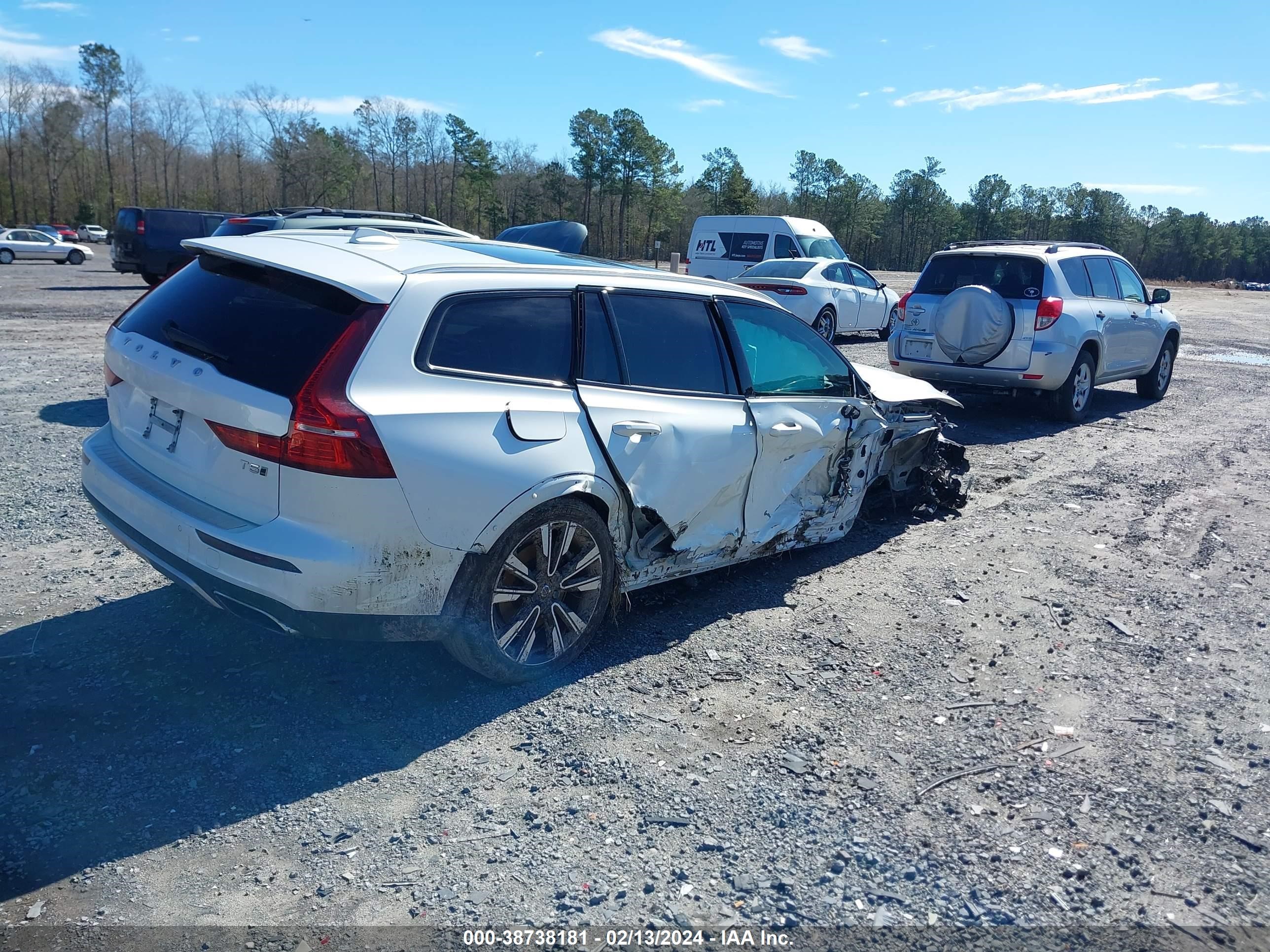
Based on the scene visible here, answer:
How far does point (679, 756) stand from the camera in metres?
3.54

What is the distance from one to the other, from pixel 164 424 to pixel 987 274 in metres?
8.96

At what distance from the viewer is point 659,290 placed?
181 inches

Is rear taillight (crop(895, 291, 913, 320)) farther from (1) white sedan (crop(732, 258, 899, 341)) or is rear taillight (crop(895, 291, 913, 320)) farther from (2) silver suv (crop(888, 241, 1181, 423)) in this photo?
(1) white sedan (crop(732, 258, 899, 341))

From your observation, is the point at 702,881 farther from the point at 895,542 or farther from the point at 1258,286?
the point at 1258,286

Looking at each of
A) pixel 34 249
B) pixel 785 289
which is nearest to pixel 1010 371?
pixel 785 289

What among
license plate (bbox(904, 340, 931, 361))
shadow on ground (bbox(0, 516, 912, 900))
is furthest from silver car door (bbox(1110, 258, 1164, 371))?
shadow on ground (bbox(0, 516, 912, 900))

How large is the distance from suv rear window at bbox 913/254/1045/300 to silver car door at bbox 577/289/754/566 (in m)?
6.50

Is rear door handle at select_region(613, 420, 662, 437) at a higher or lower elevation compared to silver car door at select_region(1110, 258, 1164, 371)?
lower

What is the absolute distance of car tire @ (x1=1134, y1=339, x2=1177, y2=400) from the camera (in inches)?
491

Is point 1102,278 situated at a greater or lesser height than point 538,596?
greater

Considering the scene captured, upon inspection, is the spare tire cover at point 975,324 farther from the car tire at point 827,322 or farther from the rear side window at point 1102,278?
the car tire at point 827,322

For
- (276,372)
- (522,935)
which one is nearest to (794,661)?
(522,935)

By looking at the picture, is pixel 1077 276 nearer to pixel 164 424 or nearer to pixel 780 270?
pixel 780 270

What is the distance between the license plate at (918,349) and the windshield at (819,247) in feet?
32.4
